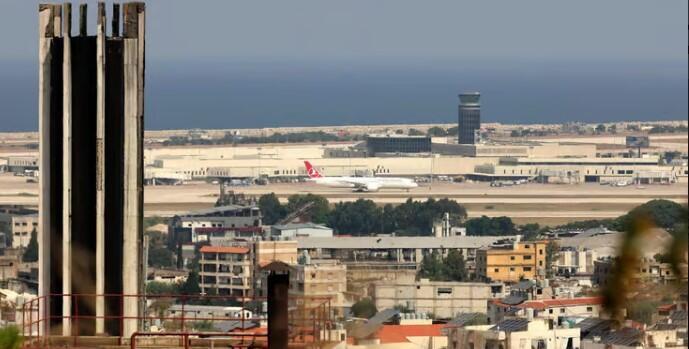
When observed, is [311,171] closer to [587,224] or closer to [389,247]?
[587,224]

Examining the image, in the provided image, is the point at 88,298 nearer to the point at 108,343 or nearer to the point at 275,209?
the point at 108,343

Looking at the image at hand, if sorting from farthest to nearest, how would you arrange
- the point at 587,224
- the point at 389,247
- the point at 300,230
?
1. the point at 587,224
2. the point at 300,230
3. the point at 389,247

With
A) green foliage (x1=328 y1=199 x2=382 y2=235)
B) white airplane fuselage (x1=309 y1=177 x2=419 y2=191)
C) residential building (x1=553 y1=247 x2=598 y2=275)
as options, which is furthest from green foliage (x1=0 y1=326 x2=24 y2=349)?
white airplane fuselage (x1=309 y1=177 x2=419 y2=191)

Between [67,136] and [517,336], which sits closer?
[67,136]

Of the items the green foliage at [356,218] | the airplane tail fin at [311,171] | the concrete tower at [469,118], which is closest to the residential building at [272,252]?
the green foliage at [356,218]

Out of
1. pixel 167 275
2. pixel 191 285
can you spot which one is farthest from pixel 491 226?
pixel 191 285

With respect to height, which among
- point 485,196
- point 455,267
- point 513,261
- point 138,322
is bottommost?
point 455,267
